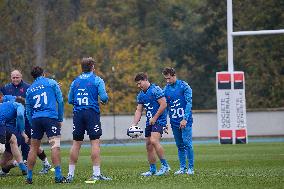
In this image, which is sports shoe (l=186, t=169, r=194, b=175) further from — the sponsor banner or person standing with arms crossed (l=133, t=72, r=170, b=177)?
the sponsor banner

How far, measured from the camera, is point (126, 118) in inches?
1919

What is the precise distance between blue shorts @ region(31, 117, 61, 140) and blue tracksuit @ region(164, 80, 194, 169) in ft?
10.5

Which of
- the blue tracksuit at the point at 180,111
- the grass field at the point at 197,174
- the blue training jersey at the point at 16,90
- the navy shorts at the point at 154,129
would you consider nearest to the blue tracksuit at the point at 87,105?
the grass field at the point at 197,174

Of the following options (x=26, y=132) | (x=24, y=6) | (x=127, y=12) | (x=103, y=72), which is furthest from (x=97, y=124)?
(x=127, y=12)

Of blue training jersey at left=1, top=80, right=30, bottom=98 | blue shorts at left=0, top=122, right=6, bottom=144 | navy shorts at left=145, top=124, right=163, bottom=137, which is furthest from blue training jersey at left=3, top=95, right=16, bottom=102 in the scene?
navy shorts at left=145, top=124, right=163, bottom=137

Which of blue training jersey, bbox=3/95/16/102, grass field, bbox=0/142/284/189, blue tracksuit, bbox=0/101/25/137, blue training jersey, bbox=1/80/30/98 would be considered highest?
blue training jersey, bbox=1/80/30/98

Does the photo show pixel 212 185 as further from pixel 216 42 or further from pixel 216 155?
pixel 216 42

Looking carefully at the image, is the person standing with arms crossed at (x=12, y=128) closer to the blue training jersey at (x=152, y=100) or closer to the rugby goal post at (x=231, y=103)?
the blue training jersey at (x=152, y=100)

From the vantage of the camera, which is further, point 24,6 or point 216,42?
point 216,42

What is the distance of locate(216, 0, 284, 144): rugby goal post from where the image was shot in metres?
32.5

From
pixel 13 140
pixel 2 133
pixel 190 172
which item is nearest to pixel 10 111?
pixel 2 133

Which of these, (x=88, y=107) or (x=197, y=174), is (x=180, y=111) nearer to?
(x=197, y=174)

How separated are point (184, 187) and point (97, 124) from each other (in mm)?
2508

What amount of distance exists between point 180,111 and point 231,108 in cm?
1399
